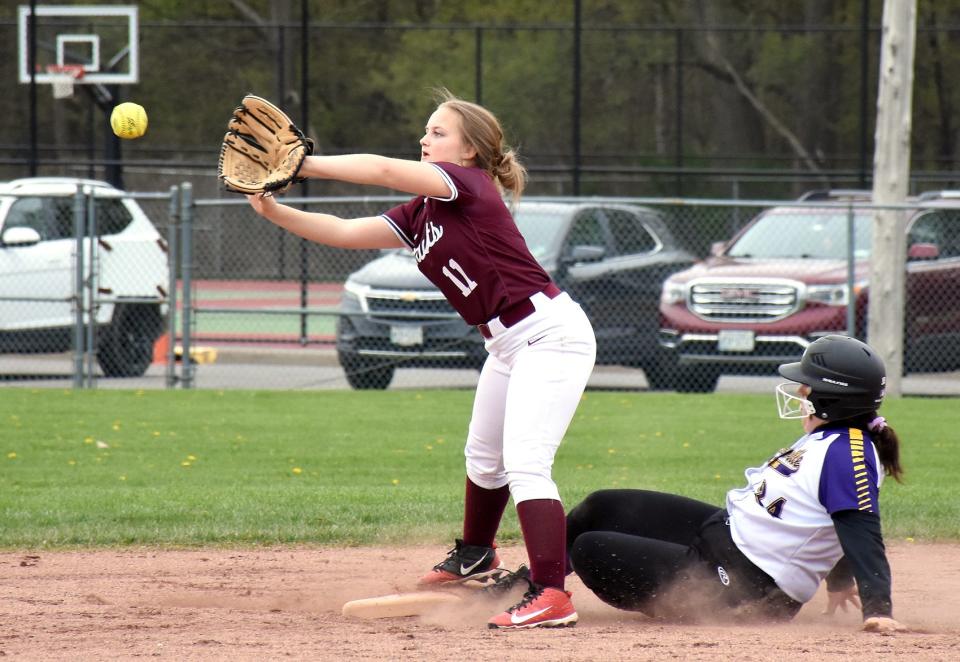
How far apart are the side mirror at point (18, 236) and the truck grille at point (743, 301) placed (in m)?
6.50

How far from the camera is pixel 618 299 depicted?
13.1m

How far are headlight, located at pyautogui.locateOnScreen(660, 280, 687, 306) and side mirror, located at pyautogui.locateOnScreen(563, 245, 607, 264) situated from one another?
0.69 m

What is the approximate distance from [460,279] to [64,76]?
15534mm

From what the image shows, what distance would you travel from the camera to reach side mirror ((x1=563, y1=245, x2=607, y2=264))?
1289 cm

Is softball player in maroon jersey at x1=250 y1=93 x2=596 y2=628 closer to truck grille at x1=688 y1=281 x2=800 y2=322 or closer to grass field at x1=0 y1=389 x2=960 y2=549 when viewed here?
grass field at x1=0 y1=389 x2=960 y2=549

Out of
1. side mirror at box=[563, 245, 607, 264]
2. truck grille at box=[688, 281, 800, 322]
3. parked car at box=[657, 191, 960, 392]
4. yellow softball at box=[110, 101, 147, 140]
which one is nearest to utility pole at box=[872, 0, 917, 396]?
parked car at box=[657, 191, 960, 392]

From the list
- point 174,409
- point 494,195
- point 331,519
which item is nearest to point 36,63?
point 174,409

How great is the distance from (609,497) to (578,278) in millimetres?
8010

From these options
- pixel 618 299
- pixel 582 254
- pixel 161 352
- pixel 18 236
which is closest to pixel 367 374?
pixel 582 254

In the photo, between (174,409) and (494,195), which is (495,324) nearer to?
(494,195)

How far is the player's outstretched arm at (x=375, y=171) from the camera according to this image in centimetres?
426

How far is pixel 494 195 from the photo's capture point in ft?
15.4

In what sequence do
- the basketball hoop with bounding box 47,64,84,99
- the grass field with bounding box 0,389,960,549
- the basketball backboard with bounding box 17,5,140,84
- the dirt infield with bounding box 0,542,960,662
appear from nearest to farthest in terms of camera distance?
the dirt infield with bounding box 0,542,960,662
the grass field with bounding box 0,389,960,549
the basketball hoop with bounding box 47,64,84,99
the basketball backboard with bounding box 17,5,140,84

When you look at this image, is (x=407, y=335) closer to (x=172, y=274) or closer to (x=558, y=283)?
(x=558, y=283)
